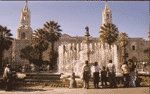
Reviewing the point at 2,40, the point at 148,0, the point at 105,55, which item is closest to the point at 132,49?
the point at 105,55

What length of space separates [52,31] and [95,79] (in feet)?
78.4

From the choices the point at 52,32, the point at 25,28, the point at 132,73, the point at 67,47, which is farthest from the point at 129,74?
the point at 25,28

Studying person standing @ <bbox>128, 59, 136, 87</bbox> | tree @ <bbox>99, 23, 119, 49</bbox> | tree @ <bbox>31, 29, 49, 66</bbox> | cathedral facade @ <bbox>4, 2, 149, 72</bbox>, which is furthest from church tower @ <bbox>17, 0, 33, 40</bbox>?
person standing @ <bbox>128, 59, 136, 87</bbox>

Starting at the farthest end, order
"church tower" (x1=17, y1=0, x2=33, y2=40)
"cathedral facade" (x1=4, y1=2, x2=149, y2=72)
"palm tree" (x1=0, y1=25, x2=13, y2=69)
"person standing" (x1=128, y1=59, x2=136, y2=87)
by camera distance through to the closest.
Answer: "church tower" (x1=17, y1=0, x2=33, y2=40), "palm tree" (x1=0, y1=25, x2=13, y2=69), "cathedral facade" (x1=4, y1=2, x2=149, y2=72), "person standing" (x1=128, y1=59, x2=136, y2=87)

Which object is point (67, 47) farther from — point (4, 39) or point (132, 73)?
point (4, 39)

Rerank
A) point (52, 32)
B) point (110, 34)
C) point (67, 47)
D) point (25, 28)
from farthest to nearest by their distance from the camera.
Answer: point (25, 28), point (110, 34), point (52, 32), point (67, 47)

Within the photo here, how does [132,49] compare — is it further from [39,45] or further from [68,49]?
[68,49]

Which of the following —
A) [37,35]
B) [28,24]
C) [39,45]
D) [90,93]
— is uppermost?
[28,24]

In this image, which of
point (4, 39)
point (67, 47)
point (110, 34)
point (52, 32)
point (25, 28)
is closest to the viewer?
point (67, 47)

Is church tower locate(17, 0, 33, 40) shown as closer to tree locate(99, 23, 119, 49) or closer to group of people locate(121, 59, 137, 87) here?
tree locate(99, 23, 119, 49)

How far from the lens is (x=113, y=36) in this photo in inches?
1341

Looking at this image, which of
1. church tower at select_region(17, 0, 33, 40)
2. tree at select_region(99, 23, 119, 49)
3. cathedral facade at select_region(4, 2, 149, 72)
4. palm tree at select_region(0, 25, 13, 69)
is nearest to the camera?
cathedral facade at select_region(4, 2, 149, 72)

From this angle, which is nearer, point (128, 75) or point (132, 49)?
point (128, 75)

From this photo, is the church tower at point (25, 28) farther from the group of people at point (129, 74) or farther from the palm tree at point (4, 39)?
the group of people at point (129, 74)
